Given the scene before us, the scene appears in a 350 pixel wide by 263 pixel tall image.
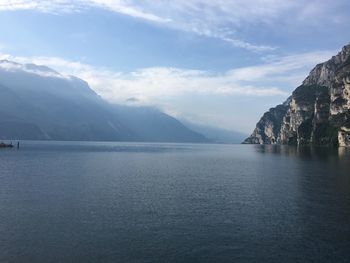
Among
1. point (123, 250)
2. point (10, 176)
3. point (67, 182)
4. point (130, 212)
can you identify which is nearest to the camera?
point (123, 250)

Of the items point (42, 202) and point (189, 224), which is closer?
point (189, 224)

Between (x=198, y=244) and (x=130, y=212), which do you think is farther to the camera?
(x=130, y=212)

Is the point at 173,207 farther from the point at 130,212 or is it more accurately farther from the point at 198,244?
the point at 198,244

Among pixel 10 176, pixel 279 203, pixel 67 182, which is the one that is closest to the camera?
pixel 279 203

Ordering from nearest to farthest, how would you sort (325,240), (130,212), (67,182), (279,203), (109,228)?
1. (325,240)
2. (109,228)
3. (130,212)
4. (279,203)
5. (67,182)

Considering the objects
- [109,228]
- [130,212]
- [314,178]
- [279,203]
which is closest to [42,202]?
[130,212]

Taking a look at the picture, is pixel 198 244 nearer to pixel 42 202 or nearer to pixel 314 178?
pixel 42 202

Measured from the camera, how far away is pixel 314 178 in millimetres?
106625

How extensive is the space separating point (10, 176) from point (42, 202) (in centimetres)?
4386

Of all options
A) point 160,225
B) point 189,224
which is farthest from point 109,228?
point 189,224

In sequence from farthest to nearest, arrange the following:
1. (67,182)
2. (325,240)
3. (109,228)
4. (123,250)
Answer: (67,182)
(109,228)
(325,240)
(123,250)

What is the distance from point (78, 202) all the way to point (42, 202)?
6263mm

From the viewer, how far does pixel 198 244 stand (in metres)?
44.7

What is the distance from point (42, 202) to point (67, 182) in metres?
26.7
